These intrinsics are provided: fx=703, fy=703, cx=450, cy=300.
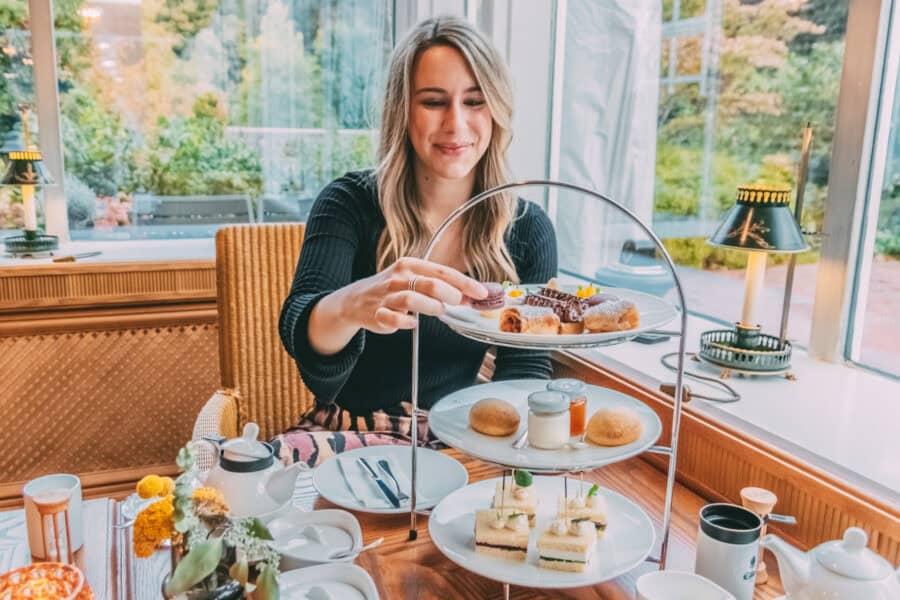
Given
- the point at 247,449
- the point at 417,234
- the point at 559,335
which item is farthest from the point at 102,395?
the point at 559,335

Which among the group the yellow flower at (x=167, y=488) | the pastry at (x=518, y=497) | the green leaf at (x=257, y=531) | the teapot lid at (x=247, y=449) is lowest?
the pastry at (x=518, y=497)

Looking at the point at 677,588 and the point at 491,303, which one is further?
the point at 491,303

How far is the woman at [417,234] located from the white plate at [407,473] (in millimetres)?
117

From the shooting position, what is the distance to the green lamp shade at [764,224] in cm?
126

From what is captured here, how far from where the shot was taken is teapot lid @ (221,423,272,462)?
3.03 feet

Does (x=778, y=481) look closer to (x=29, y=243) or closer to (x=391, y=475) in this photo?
(x=391, y=475)

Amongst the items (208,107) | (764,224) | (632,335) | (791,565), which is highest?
(208,107)

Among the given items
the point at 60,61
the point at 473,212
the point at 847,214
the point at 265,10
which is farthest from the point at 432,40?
the point at 60,61

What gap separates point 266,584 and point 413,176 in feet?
3.51

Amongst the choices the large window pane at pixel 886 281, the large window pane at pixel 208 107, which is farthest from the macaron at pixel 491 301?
the large window pane at pixel 208 107

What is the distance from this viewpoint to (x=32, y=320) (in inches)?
92.7

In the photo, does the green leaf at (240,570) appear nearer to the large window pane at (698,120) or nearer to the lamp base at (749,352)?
the lamp base at (749,352)

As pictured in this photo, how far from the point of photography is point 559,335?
82cm

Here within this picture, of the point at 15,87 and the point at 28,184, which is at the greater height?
the point at 15,87
